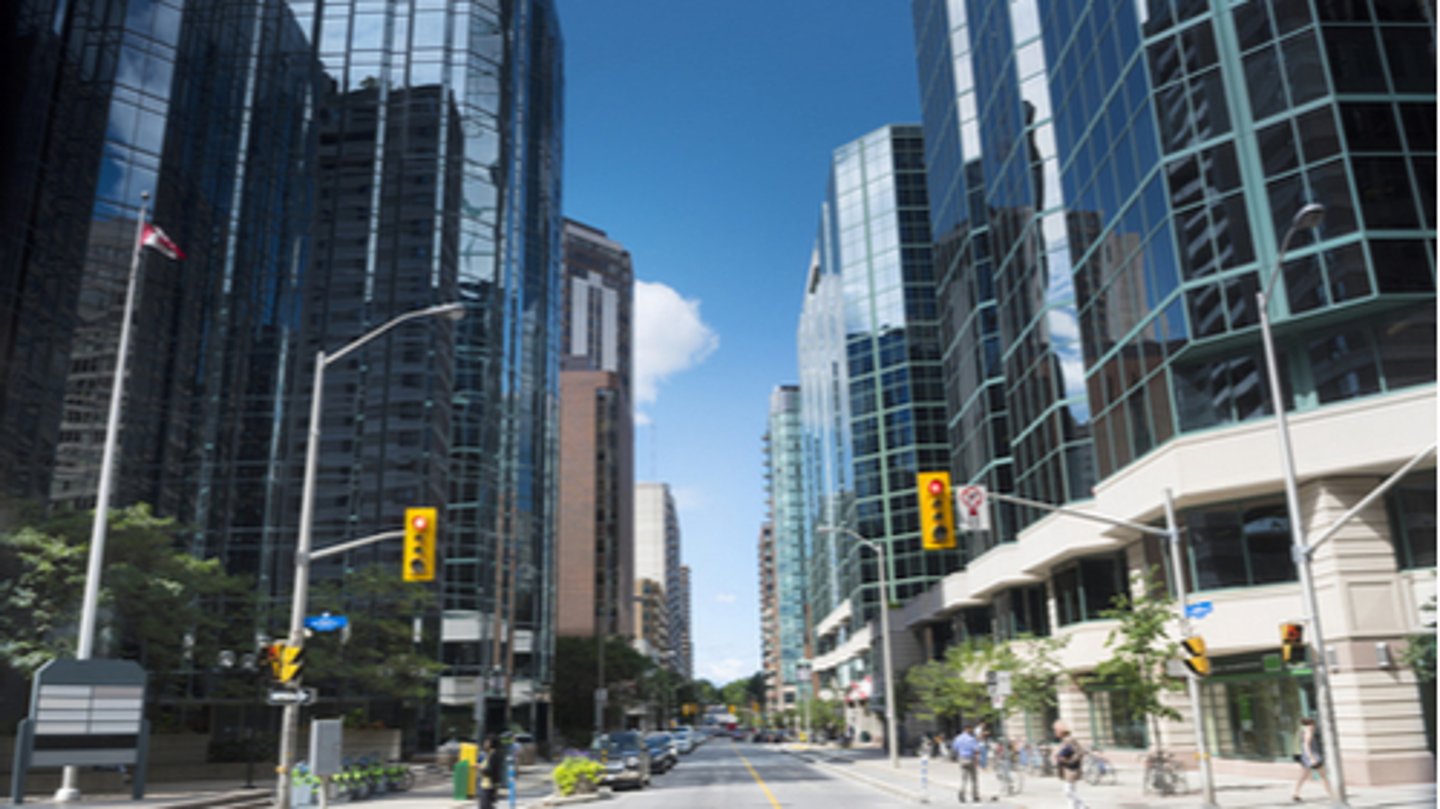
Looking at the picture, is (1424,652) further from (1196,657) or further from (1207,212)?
(1207,212)

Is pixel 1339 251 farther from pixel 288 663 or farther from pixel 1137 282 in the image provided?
pixel 288 663

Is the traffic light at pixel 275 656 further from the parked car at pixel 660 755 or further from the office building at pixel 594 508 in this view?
the office building at pixel 594 508

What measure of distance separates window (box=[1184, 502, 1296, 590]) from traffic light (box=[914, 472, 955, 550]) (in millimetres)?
14037

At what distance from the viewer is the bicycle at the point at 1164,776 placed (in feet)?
83.9

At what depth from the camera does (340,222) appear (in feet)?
204

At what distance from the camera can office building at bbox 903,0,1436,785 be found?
2564 centimetres

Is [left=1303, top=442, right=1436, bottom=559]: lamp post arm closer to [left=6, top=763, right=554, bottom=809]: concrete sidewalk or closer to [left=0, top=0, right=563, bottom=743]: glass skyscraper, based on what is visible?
[left=6, top=763, right=554, bottom=809]: concrete sidewalk

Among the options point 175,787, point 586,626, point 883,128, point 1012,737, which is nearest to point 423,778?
point 175,787

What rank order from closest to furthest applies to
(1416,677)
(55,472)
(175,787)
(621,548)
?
(1416,677) → (175,787) → (55,472) → (621,548)

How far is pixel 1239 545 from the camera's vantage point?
97.3 feet

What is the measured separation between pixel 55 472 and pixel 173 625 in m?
15.8

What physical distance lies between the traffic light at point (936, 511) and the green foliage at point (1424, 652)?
43.2 feet

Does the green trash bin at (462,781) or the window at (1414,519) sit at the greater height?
the window at (1414,519)

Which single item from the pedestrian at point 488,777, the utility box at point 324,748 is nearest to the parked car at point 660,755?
the pedestrian at point 488,777
